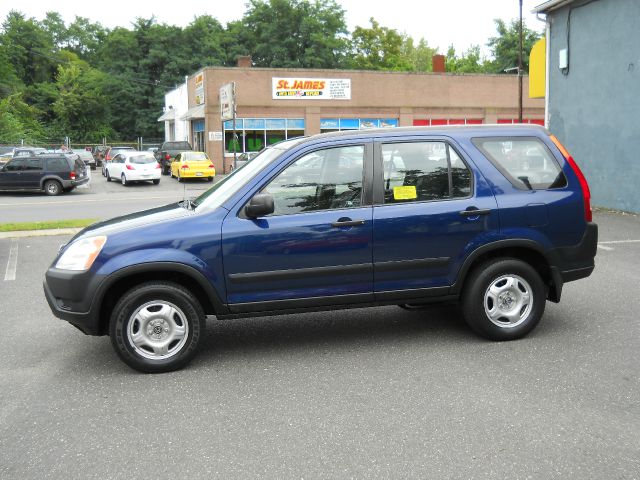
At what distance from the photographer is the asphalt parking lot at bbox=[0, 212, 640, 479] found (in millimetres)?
3531

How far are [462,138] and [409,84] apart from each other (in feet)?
123

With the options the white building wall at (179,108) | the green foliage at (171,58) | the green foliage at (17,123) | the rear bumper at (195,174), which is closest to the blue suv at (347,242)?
the rear bumper at (195,174)

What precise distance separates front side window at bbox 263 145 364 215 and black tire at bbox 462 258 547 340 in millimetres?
1196

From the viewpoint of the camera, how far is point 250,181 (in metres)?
5.12

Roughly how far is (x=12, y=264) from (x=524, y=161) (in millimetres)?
7472

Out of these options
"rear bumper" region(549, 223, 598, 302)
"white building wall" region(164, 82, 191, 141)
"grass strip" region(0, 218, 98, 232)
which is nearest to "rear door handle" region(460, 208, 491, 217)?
"rear bumper" region(549, 223, 598, 302)

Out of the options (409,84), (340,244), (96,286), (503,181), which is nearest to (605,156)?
(503,181)

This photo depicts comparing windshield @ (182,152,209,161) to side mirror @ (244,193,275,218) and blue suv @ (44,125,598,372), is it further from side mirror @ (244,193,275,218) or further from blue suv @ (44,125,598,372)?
side mirror @ (244,193,275,218)

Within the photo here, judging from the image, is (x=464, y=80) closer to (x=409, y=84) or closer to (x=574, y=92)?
(x=409, y=84)

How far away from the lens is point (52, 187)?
2486 cm

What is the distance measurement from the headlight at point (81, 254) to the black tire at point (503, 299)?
291cm

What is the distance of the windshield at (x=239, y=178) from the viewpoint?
5.18 m

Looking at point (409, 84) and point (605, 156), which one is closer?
point (605, 156)

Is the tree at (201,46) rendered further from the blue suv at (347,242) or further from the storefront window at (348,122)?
the blue suv at (347,242)
